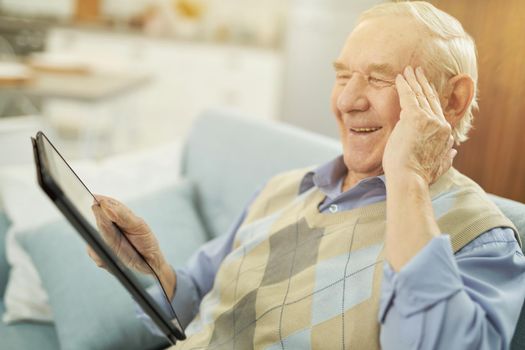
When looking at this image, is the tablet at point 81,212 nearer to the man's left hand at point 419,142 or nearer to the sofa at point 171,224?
the man's left hand at point 419,142

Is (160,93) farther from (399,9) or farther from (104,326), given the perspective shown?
(399,9)

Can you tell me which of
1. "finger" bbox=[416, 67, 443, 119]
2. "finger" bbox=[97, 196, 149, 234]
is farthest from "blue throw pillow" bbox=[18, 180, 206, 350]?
"finger" bbox=[416, 67, 443, 119]

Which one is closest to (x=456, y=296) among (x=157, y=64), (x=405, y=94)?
(x=405, y=94)

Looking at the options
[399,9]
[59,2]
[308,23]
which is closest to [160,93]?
[59,2]

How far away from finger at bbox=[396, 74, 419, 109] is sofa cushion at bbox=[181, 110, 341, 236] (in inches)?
21.1

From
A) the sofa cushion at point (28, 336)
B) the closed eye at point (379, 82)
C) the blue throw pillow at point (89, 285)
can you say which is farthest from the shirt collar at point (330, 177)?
the sofa cushion at point (28, 336)

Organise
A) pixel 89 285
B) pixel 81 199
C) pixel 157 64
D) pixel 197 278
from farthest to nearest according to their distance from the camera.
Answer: pixel 157 64 < pixel 89 285 < pixel 197 278 < pixel 81 199

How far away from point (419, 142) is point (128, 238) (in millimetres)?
542

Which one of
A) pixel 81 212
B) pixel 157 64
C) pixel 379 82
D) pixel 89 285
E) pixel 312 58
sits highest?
pixel 379 82

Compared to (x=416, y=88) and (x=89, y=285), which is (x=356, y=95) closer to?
(x=416, y=88)

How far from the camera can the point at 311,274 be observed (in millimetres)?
1132

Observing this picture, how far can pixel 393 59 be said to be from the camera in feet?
3.70

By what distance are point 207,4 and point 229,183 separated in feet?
14.7

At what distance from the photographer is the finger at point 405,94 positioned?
3.39 feet
